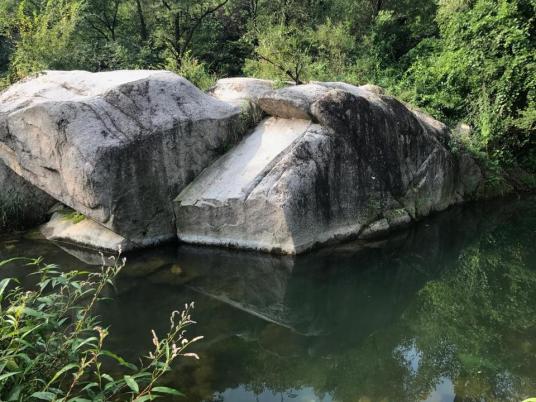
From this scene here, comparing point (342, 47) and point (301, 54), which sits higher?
point (342, 47)

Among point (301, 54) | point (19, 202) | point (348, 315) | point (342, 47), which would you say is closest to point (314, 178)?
point (348, 315)

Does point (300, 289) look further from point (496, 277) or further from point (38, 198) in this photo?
point (38, 198)

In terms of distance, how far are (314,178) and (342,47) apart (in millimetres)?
9754

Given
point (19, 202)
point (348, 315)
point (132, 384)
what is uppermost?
point (132, 384)

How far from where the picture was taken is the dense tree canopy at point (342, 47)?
45.7 feet

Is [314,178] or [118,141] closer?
[118,141]

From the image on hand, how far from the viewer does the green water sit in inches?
237

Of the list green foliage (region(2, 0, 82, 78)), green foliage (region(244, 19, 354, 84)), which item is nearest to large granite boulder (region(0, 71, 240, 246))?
green foliage (region(2, 0, 82, 78))

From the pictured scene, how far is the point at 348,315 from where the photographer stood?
7.85 metres

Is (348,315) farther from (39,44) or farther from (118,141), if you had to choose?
(39,44)

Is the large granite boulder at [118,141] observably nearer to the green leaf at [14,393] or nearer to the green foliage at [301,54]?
the green foliage at [301,54]

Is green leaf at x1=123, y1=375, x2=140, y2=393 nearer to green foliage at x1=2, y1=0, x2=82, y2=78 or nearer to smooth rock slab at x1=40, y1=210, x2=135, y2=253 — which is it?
smooth rock slab at x1=40, y1=210, x2=135, y2=253

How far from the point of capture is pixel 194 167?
10.7m

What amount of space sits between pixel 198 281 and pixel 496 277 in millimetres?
5581
